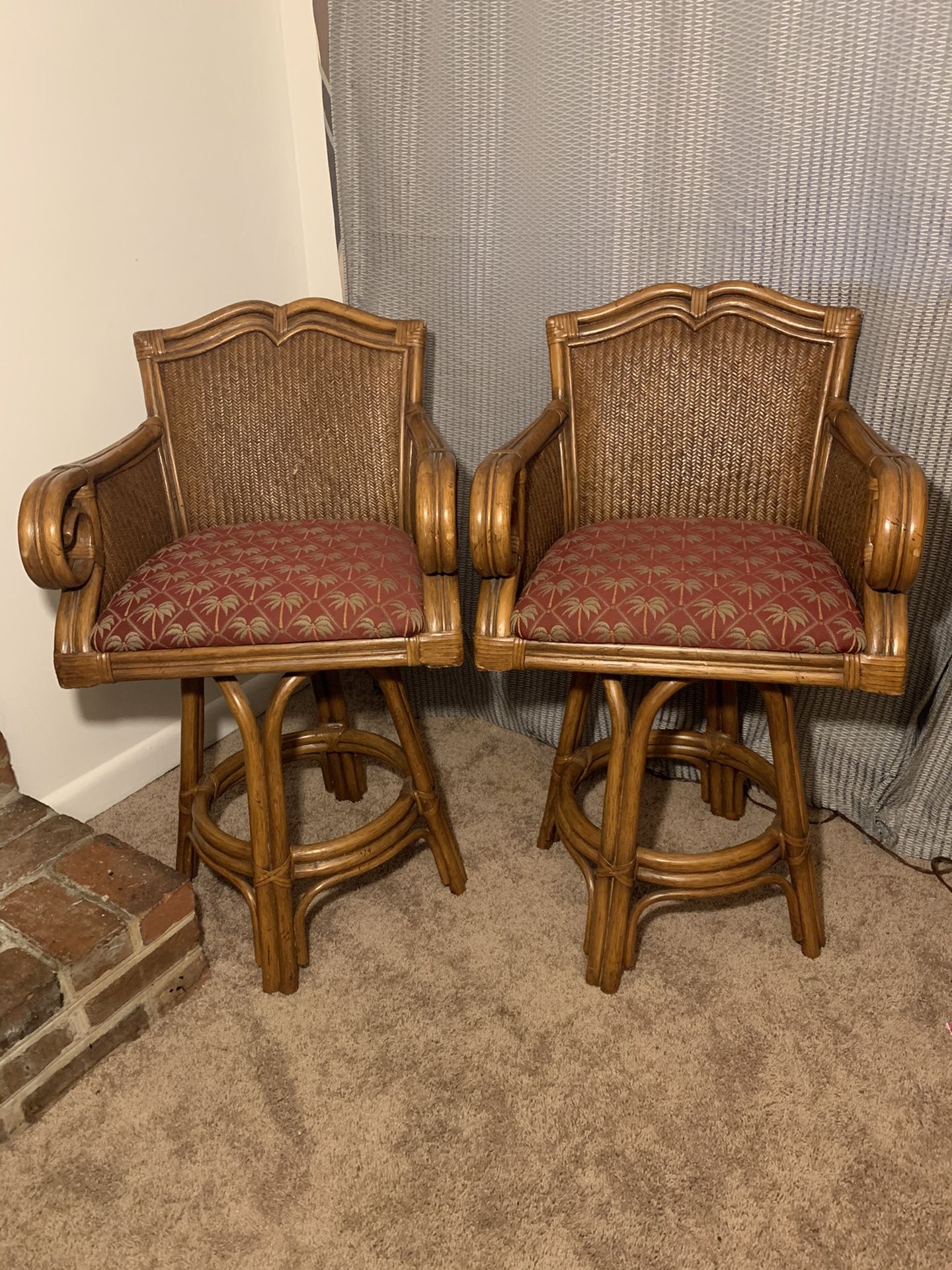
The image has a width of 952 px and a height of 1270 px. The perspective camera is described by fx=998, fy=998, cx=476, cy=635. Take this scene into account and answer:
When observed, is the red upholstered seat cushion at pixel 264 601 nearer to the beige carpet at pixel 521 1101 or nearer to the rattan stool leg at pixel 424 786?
the rattan stool leg at pixel 424 786

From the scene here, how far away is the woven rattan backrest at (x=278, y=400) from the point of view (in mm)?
1817

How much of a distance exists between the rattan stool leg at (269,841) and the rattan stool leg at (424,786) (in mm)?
227

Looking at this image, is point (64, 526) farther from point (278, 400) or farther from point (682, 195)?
point (682, 195)

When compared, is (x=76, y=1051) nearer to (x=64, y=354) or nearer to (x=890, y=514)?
(x=64, y=354)

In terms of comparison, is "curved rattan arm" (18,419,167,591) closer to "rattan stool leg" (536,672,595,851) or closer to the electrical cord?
"rattan stool leg" (536,672,595,851)

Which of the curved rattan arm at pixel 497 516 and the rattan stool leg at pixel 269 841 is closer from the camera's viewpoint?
the curved rattan arm at pixel 497 516

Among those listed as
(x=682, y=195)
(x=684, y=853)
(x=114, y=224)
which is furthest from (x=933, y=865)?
(x=114, y=224)

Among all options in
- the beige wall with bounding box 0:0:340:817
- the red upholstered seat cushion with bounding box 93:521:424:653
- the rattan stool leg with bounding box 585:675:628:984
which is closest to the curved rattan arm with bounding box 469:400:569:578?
the red upholstered seat cushion with bounding box 93:521:424:653

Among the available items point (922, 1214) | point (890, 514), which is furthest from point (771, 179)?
point (922, 1214)

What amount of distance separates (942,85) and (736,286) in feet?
1.32

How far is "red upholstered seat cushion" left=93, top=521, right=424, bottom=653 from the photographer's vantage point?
1.46m

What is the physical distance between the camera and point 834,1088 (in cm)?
145

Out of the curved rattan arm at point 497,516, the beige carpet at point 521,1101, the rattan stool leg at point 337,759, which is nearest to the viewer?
the beige carpet at point 521,1101

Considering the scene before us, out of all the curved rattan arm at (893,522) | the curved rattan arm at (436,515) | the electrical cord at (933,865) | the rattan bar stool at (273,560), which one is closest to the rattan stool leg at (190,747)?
the rattan bar stool at (273,560)
